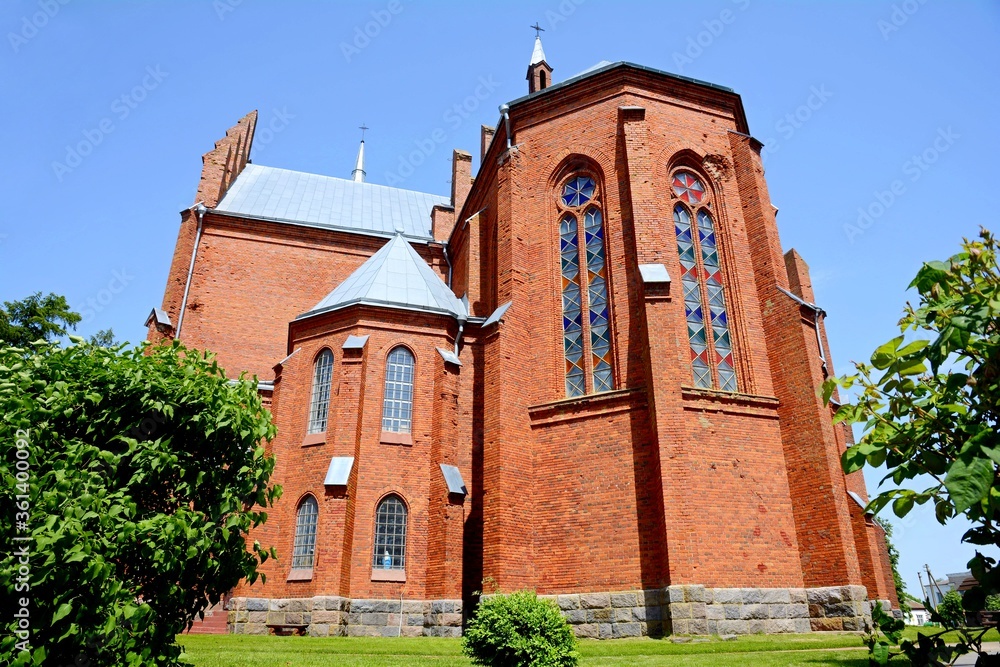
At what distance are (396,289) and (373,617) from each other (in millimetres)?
9708

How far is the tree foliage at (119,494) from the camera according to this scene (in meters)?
5.51

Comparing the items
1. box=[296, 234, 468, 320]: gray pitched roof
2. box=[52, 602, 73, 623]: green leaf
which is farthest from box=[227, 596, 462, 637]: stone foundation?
box=[52, 602, 73, 623]: green leaf

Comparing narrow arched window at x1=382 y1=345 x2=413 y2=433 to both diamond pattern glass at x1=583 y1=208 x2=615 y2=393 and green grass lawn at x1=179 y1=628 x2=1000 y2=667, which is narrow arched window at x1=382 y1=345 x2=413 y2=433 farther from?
green grass lawn at x1=179 y1=628 x2=1000 y2=667

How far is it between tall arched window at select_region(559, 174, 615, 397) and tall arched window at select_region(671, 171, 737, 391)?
86.1 inches

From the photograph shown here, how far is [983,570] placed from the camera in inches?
90.7

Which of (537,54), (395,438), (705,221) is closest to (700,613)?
(395,438)

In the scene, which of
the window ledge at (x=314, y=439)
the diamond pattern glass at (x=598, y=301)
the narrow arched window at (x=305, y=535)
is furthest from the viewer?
the window ledge at (x=314, y=439)

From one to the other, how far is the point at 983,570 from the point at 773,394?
15470mm

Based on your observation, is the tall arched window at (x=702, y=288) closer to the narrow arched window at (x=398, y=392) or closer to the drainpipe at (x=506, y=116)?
the drainpipe at (x=506, y=116)

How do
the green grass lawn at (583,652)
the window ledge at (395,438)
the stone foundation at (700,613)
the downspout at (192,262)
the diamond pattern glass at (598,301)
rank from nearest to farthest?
1. the green grass lawn at (583,652)
2. the stone foundation at (700,613)
3. the diamond pattern glass at (598,301)
4. the window ledge at (395,438)
5. the downspout at (192,262)

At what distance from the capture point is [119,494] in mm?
6211

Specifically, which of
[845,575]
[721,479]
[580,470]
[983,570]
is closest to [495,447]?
[580,470]

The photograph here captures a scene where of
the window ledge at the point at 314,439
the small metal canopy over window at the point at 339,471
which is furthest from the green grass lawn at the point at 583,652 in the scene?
the window ledge at the point at 314,439

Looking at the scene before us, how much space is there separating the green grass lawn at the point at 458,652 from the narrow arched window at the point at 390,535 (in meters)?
2.54
